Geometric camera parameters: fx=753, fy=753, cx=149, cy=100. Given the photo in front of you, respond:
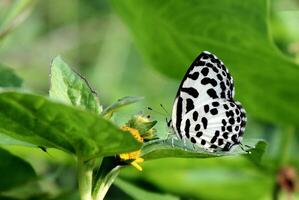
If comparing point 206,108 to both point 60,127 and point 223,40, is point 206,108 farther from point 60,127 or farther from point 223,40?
point 60,127

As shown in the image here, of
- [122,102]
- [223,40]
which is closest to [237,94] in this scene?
[223,40]

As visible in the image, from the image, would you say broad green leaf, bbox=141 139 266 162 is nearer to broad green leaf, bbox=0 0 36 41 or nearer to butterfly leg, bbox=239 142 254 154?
butterfly leg, bbox=239 142 254 154

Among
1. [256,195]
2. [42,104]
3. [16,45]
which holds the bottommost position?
[42,104]

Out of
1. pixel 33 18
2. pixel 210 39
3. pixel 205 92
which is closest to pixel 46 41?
pixel 33 18

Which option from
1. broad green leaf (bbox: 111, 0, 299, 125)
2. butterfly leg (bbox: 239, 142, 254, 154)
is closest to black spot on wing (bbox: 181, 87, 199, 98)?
butterfly leg (bbox: 239, 142, 254, 154)

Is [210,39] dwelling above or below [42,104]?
above

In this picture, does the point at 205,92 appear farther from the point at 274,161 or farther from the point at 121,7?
the point at 274,161
